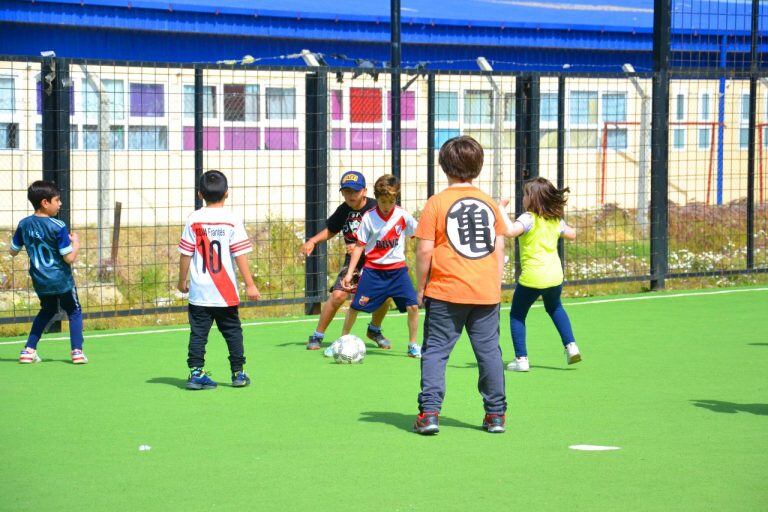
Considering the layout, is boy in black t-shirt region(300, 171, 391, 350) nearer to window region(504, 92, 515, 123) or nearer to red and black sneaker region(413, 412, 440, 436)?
red and black sneaker region(413, 412, 440, 436)

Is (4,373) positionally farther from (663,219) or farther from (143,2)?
(143,2)

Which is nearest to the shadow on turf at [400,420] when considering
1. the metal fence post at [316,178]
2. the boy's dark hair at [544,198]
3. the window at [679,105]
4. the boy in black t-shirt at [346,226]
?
the boy's dark hair at [544,198]

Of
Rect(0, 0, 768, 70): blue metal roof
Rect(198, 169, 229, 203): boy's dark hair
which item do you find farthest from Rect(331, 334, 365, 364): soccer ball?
Rect(0, 0, 768, 70): blue metal roof

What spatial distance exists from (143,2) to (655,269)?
13.2m

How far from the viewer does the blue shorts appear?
9711mm

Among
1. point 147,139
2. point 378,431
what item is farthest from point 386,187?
point 147,139

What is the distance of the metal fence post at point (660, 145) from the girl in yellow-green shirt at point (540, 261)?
18.7 ft

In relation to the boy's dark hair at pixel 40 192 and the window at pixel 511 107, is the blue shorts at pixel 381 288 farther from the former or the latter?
the window at pixel 511 107

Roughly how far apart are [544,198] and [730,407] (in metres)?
2.22

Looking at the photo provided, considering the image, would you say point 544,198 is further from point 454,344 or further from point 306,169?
point 306,169

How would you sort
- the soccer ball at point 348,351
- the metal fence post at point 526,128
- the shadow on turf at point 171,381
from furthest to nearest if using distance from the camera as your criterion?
the metal fence post at point 526,128 → the soccer ball at point 348,351 → the shadow on turf at point 171,381

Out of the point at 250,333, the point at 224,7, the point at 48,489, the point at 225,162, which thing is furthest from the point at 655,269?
the point at 224,7

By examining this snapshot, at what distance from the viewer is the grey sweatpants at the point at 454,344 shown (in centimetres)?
683

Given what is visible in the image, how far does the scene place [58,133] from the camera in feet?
36.5
